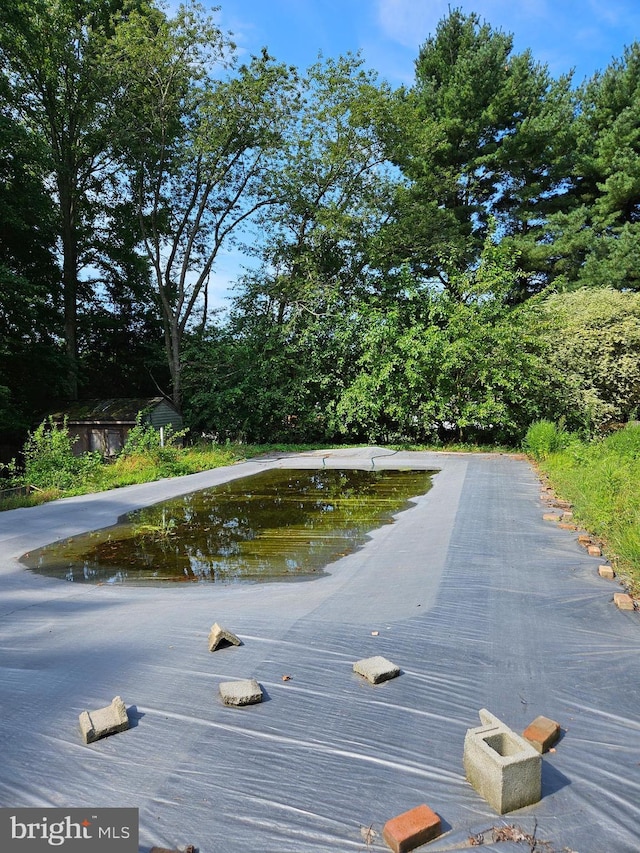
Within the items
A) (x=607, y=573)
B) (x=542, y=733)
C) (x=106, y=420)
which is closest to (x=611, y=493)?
(x=607, y=573)

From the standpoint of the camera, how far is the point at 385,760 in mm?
1218

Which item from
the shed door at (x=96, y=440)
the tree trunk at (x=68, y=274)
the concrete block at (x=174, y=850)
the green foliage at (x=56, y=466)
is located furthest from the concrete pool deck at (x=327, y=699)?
the tree trunk at (x=68, y=274)

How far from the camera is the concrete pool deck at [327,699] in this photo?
1074mm

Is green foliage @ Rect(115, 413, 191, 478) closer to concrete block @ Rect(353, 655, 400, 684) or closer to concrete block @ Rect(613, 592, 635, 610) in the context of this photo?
concrete block @ Rect(353, 655, 400, 684)

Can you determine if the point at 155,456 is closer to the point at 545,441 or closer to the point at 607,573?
the point at 545,441

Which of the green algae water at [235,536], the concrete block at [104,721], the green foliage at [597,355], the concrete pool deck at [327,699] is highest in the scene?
the green foliage at [597,355]

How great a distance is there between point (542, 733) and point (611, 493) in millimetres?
2742

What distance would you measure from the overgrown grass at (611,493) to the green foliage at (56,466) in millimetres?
5660

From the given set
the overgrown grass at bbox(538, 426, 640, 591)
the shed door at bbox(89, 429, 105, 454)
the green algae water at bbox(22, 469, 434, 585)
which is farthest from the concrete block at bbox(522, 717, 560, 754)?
the shed door at bbox(89, 429, 105, 454)

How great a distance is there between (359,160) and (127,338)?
8.00 meters

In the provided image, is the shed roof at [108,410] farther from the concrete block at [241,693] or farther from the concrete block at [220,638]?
the concrete block at [241,693]

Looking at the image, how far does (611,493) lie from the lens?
3.52 metres

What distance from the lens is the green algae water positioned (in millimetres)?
3182

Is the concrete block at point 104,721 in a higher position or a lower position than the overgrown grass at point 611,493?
lower
